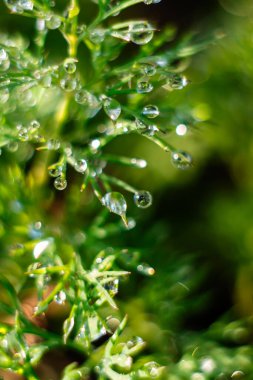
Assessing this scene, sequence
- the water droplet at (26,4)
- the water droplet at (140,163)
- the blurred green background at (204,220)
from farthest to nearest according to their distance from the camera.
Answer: the blurred green background at (204,220) < the water droplet at (140,163) < the water droplet at (26,4)

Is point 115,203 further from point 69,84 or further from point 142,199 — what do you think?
point 69,84

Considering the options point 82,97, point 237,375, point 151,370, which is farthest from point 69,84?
point 237,375

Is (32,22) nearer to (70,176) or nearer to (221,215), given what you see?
(70,176)

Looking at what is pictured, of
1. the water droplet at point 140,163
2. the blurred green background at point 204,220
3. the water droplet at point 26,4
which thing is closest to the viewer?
the water droplet at point 26,4

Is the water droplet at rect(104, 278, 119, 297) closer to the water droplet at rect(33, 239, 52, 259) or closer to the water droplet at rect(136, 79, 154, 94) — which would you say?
the water droplet at rect(33, 239, 52, 259)

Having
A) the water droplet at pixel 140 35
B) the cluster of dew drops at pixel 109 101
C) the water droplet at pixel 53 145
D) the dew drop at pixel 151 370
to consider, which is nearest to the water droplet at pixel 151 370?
the dew drop at pixel 151 370

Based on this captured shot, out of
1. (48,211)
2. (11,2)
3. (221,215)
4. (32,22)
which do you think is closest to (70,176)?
(48,211)

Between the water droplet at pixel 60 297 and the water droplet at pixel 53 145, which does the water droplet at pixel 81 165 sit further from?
the water droplet at pixel 60 297
